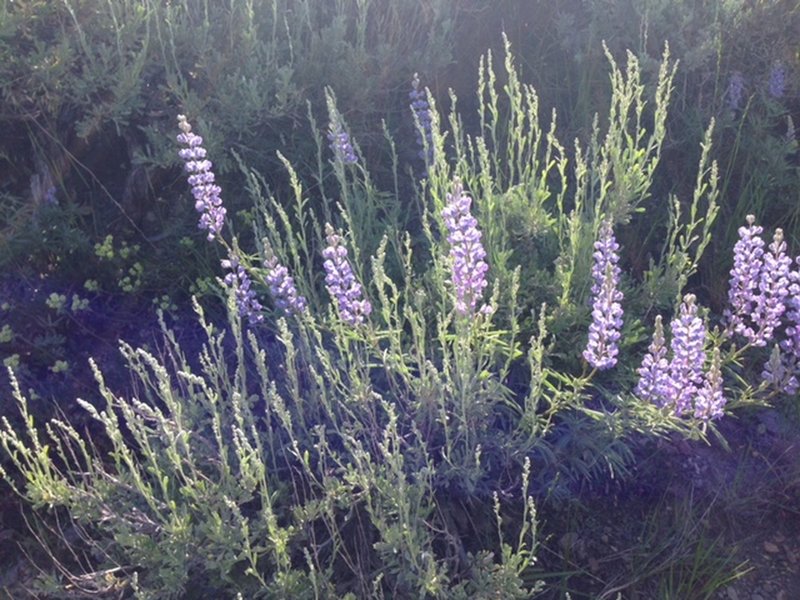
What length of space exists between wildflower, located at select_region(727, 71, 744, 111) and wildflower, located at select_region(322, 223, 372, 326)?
201 cm

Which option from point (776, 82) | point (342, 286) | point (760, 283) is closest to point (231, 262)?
point (342, 286)

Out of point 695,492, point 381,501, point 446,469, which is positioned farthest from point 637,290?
point 381,501

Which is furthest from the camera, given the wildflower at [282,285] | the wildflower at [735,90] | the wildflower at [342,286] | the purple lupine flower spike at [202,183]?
the wildflower at [735,90]

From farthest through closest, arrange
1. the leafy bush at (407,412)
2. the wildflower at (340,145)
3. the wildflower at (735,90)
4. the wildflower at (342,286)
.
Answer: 1. the wildflower at (735,90)
2. the wildflower at (340,145)
3. the wildflower at (342,286)
4. the leafy bush at (407,412)

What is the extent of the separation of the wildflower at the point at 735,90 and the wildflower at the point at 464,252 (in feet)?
6.11

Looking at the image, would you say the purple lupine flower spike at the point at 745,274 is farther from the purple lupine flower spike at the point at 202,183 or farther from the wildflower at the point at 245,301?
the purple lupine flower spike at the point at 202,183

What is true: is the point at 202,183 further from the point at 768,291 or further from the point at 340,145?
the point at 768,291

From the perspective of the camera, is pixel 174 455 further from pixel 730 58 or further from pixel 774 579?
pixel 730 58

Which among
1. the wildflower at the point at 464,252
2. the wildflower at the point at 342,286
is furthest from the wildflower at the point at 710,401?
the wildflower at the point at 342,286

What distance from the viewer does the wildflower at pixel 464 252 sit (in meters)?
2.54

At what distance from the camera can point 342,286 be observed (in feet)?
9.32

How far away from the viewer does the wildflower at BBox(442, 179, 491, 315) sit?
2.54 metres

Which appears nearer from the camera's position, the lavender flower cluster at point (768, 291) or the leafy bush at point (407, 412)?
the leafy bush at point (407, 412)

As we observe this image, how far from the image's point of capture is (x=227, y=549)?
2.56 meters
